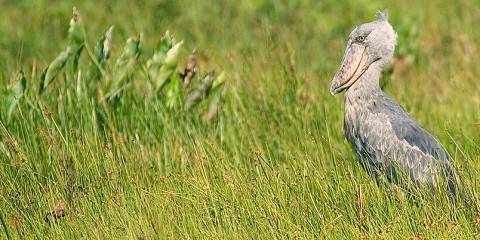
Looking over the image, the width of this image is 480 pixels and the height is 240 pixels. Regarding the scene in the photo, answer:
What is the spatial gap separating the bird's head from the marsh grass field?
0.37m

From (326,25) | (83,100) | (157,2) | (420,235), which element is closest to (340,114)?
(83,100)

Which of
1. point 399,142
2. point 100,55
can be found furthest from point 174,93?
point 399,142

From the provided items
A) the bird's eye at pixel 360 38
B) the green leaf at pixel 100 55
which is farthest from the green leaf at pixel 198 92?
the bird's eye at pixel 360 38

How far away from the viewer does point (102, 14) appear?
9.95 m

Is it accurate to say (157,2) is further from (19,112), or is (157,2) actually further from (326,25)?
(19,112)

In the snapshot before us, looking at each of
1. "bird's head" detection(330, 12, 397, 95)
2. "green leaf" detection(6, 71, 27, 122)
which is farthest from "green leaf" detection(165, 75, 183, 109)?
"bird's head" detection(330, 12, 397, 95)

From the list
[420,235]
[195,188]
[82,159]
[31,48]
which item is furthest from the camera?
[31,48]

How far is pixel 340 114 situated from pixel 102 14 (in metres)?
3.90

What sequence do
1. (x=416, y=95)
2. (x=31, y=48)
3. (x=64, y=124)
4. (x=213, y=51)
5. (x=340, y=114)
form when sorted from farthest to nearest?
1. (x=31, y=48)
2. (x=213, y=51)
3. (x=416, y=95)
4. (x=340, y=114)
5. (x=64, y=124)

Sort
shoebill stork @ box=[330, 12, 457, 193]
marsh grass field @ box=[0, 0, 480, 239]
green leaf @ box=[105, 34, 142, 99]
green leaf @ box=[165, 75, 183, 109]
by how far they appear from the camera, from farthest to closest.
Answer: green leaf @ box=[165, 75, 183, 109] < green leaf @ box=[105, 34, 142, 99] < shoebill stork @ box=[330, 12, 457, 193] < marsh grass field @ box=[0, 0, 480, 239]

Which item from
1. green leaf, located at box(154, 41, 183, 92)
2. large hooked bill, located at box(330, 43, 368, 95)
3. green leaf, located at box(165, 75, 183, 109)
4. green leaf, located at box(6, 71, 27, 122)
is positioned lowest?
large hooked bill, located at box(330, 43, 368, 95)

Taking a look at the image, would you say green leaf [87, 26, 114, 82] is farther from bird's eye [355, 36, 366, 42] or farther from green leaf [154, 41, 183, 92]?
bird's eye [355, 36, 366, 42]

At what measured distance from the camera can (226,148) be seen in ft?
20.2

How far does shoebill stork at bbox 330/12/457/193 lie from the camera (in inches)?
212
